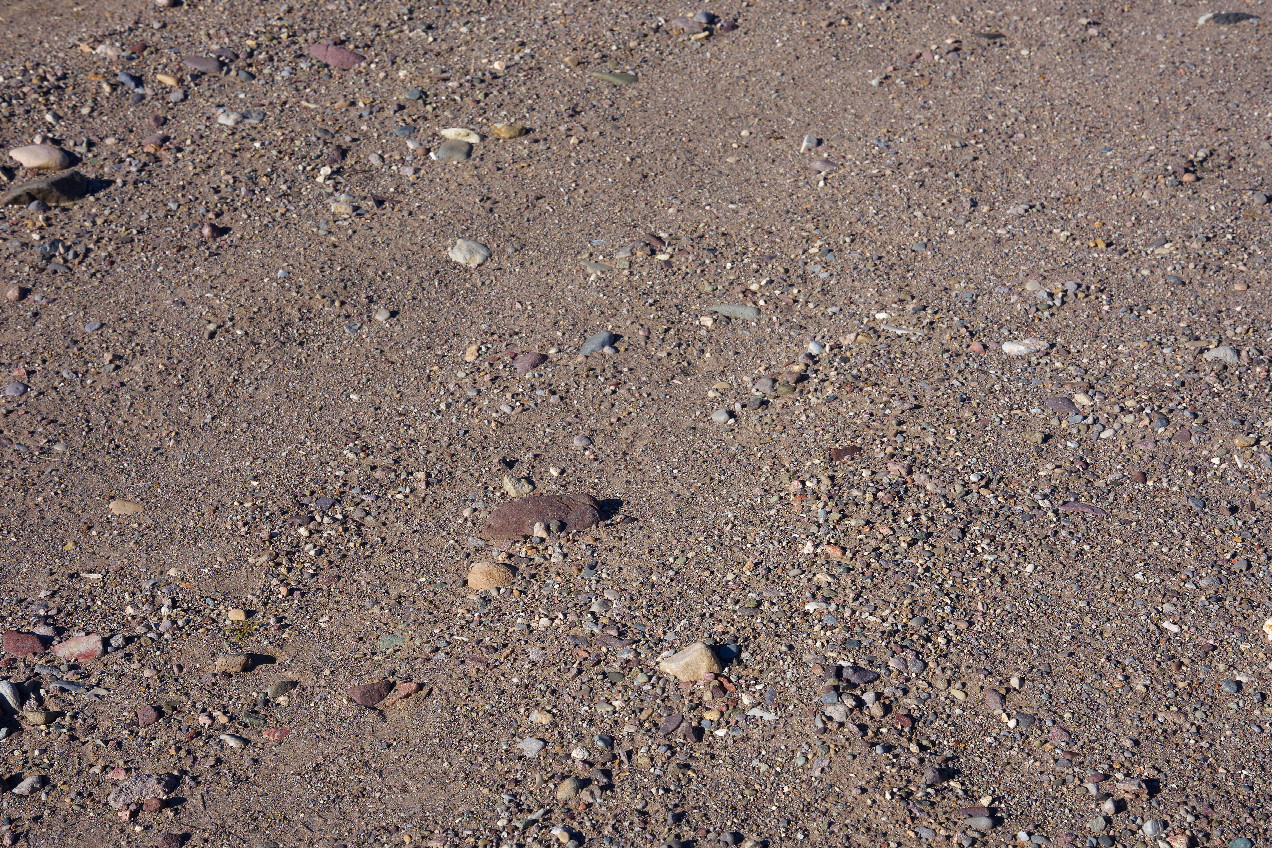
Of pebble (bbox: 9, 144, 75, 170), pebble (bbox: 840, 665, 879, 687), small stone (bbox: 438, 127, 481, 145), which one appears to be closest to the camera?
pebble (bbox: 840, 665, 879, 687)

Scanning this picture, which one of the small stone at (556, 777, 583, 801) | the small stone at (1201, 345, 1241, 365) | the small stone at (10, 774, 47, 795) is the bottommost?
the small stone at (1201, 345, 1241, 365)

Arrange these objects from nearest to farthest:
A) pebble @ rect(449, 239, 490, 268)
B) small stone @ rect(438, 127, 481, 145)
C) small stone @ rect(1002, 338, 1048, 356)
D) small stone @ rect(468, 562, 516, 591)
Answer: small stone @ rect(468, 562, 516, 591), small stone @ rect(1002, 338, 1048, 356), pebble @ rect(449, 239, 490, 268), small stone @ rect(438, 127, 481, 145)

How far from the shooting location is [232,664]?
9.97 feet

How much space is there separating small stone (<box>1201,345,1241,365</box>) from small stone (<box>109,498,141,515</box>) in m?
3.84

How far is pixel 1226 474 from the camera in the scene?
3.50 metres

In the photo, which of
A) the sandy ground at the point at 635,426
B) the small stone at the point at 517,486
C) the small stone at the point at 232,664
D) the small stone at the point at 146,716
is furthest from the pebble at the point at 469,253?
the small stone at the point at 146,716

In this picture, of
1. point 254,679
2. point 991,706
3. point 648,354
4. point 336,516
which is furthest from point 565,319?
point 991,706

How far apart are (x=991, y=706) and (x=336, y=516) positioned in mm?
2106

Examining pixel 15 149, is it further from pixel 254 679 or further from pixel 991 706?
pixel 991 706

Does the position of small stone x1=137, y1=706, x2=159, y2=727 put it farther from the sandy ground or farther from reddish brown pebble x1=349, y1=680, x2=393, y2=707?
reddish brown pebble x1=349, y1=680, x2=393, y2=707

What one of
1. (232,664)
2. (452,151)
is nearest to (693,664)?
(232,664)

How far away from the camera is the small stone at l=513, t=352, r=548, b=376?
13.4 ft

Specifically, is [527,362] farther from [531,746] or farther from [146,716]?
[146,716]

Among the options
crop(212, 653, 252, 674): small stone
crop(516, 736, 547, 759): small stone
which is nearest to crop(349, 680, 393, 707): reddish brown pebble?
crop(212, 653, 252, 674): small stone
